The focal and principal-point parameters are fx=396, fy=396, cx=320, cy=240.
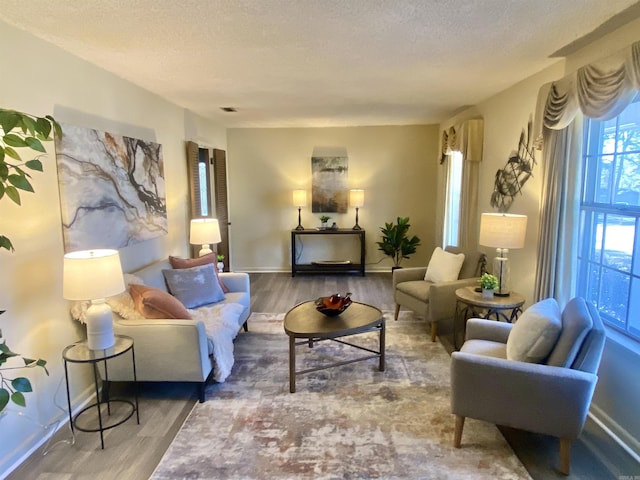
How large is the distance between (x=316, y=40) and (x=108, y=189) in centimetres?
189

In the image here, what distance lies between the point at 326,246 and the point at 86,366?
4.22 meters

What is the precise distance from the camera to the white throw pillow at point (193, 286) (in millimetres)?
3445

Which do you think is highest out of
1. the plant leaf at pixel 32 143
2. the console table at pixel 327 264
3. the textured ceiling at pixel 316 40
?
the textured ceiling at pixel 316 40

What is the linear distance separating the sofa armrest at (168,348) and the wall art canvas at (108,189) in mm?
709

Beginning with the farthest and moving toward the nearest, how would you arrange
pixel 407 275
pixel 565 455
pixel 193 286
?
1. pixel 407 275
2. pixel 193 286
3. pixel 565 455

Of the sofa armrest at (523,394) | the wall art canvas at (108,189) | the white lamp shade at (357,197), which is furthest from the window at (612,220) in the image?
the white lamp shade at (357,197)

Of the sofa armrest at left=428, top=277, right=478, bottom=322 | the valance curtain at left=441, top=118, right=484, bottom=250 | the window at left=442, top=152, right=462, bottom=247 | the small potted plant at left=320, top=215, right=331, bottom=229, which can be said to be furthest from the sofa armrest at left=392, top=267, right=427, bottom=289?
the small potted plant at left=320, top=215, right=331, bottom=229

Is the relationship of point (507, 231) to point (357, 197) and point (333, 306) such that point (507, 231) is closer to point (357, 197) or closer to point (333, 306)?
point (333, 306)

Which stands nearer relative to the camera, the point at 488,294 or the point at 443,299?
the point at 488,294

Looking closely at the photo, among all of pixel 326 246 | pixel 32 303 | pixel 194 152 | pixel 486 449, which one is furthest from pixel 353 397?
pixel 326 246

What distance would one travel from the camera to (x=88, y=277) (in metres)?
2.16

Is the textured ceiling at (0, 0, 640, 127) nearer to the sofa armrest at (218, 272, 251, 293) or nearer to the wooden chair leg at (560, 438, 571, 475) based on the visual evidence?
the sofa armrest at (218, 272, 251, 293)

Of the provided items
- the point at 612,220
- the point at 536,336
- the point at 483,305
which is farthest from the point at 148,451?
the point at 612,220

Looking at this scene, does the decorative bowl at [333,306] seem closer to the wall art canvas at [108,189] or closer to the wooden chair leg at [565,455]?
the wooden chair leg at [565,455]
